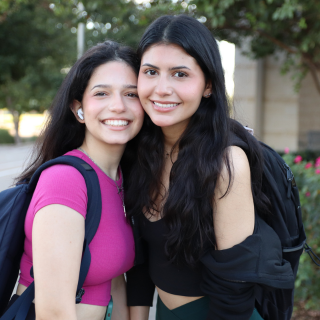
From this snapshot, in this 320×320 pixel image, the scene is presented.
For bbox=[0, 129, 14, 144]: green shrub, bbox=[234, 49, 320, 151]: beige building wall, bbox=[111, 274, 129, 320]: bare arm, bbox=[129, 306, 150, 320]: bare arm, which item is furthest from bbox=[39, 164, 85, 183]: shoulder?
bbox=[0, 129, 14, 144]: green shrub

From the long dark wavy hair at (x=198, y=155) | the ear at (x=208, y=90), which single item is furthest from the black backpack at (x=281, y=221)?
the ear at (x=208, y=90)

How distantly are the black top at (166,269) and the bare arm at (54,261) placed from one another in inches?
20.2

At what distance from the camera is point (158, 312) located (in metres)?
2.24

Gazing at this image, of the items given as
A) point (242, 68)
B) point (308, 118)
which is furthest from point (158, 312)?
point (308, 118)

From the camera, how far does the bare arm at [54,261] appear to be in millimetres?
1528

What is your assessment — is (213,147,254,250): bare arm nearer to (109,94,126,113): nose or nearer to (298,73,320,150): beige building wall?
(109,94,126,113): nose

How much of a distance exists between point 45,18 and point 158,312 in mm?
13701

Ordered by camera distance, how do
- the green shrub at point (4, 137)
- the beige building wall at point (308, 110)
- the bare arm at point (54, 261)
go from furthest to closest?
the green shrub at point (4, 137), the beige building wall at point (308, 110), the bare arm at point (54, 261)

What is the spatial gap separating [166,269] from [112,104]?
3.02 feet

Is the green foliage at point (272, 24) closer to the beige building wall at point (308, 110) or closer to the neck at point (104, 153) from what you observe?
the neck at point (104, 153)

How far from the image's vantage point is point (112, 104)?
6.59 feet

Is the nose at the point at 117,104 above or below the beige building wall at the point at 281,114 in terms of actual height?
above

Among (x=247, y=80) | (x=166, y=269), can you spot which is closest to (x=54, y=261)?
(x=166, y=269)

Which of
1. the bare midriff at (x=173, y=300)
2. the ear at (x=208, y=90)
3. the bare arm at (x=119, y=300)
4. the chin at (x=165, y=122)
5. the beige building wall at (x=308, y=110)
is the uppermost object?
the ear at (x=208, y=90)
